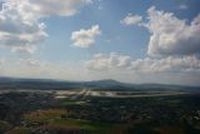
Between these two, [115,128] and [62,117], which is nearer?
[115,128]

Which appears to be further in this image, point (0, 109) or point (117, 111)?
point (117, 111)

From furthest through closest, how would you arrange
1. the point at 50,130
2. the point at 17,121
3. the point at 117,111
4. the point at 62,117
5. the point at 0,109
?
the point at 117,111
the point at 0,109
the point at 62,117
the point at 17,121
the point at 50,130

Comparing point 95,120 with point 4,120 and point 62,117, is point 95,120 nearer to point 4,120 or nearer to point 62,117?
point 62,117

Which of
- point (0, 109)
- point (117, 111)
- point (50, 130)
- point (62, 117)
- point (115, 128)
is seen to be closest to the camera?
point (50, 130)

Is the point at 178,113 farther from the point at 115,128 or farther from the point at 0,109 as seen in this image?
the point at 0,109

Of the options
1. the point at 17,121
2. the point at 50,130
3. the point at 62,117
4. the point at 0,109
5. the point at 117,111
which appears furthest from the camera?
the point at 117,111

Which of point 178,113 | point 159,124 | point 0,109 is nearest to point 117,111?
point 178,113

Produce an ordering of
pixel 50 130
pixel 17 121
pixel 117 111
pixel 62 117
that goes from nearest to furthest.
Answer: pixel 50 130 < pixel 17 121 < pixel 62 117 < pixel 117 111

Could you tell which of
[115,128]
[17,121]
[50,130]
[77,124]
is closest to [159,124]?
[115,128]
